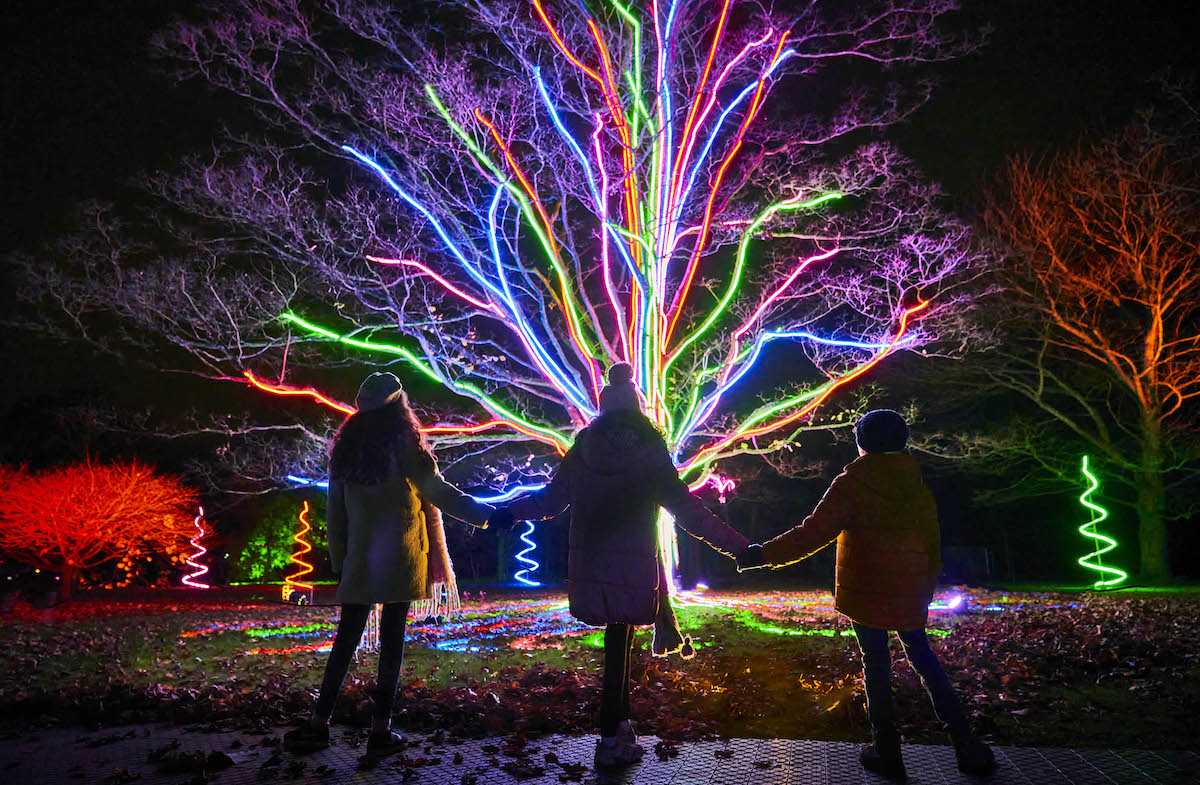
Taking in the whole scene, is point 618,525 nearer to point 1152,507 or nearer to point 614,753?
point 614,753

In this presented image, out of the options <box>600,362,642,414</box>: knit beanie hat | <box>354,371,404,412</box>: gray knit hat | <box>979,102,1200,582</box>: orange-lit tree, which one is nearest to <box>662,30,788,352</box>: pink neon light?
<box>600,362,642,414</box>: knit beanie hat

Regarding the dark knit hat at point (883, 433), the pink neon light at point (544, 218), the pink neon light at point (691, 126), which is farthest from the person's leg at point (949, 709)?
the pink neon light at point (691, 126)

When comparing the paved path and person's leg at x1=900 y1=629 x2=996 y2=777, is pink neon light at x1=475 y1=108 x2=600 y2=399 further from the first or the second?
person's leg at x1=900 y1=629 x2=996 y2=777

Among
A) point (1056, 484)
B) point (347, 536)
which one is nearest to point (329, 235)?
point (347, 536)

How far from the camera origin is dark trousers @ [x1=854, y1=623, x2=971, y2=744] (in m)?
3.51

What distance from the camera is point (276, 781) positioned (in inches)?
135

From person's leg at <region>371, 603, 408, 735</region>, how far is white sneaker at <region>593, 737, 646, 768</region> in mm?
1006

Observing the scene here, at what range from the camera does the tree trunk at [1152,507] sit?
55.8 ft

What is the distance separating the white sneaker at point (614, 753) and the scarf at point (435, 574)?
1098 mm

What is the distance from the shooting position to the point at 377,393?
4.35 meters

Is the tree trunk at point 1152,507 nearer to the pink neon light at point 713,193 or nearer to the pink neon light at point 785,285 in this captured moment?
the pink neon light at point 785,285

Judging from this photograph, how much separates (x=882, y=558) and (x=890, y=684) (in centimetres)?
54

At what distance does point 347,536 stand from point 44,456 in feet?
88.6

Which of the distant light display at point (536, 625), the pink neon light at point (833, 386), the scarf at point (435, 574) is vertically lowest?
the distant light display at point (536, 625)
